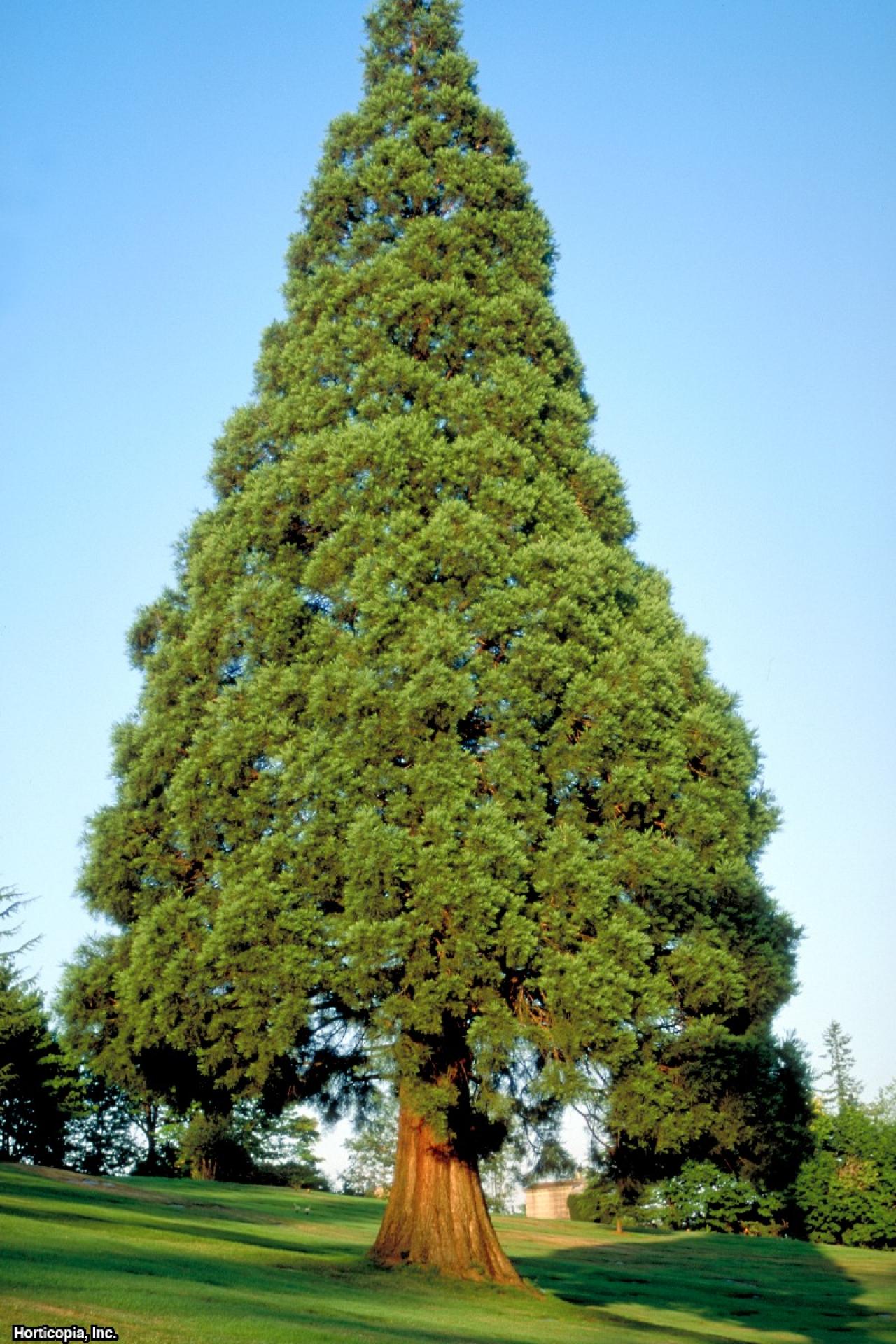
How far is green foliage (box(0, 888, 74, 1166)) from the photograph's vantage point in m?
39.3

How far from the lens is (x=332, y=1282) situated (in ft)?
43.5

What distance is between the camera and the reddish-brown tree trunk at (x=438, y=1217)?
1384cm

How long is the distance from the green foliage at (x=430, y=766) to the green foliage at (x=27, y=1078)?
2529 cm

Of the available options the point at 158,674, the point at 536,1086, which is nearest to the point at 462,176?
the point at 158,674

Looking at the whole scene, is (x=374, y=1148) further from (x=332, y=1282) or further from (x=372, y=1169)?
(x=372, y=1169)

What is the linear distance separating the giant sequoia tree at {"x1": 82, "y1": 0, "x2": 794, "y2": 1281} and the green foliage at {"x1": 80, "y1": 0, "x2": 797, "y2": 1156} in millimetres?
44

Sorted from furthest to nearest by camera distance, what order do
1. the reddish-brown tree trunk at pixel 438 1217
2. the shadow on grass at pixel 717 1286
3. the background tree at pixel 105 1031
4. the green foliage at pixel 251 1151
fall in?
the green foliage at pixel 251 1151
the shadow on grass at pixel 717 1286
the background tree at pixel 105 1031
the reddish-brown tree trunk at pixel 438 1217

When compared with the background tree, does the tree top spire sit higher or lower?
higher

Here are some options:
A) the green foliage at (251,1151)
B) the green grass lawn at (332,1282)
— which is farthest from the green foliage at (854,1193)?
the green foliage at (251,1151)

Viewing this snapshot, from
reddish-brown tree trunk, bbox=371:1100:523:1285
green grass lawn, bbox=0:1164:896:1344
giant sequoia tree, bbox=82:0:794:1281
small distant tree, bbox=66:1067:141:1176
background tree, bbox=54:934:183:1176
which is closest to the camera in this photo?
green grass lawn, bbox=0:1164:896:1344

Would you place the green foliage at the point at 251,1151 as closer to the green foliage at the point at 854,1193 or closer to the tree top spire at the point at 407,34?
the green foliage at the point at 854,1193

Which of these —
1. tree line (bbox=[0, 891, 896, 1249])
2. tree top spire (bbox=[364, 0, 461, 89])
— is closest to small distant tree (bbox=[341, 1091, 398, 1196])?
tree line (bbox=[0, 891, 896, 1249])

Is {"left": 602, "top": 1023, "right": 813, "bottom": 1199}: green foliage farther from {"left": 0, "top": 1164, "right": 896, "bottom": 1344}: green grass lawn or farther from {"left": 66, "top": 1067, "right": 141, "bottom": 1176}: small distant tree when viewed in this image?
{"left": 66, "top": 1067, "right": 141, "bottom": 1176}: small distant tree

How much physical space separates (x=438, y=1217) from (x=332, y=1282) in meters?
1.52
